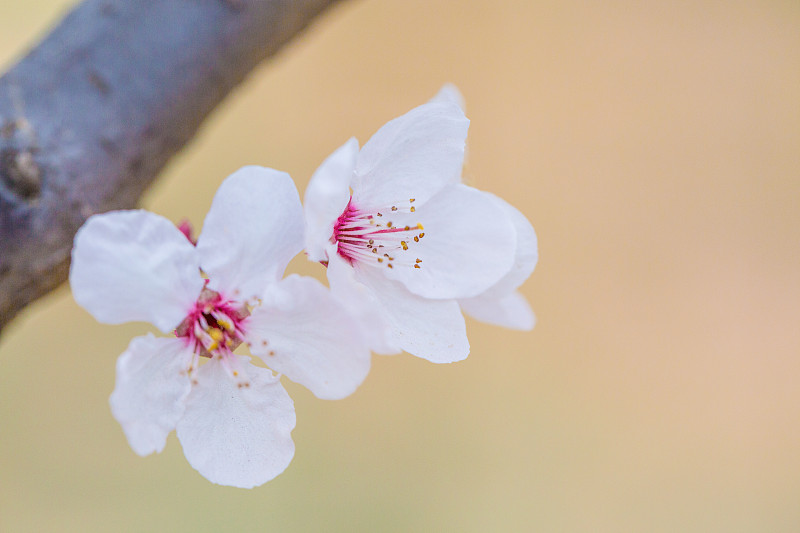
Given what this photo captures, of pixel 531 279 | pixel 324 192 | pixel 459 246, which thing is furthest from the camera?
pixel 531 279

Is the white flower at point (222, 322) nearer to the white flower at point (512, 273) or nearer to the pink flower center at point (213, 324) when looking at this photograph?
the pink flower center at point (213, 324)

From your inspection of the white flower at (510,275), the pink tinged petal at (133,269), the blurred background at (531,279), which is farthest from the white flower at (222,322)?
the blurred background at (531,279)

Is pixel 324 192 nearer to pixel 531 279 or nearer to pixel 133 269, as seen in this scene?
pixel 133 269

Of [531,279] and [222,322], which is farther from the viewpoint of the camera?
[531,279]

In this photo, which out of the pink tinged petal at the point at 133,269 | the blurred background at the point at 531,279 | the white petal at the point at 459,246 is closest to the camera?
the pink tinged petal at the point at 133,269

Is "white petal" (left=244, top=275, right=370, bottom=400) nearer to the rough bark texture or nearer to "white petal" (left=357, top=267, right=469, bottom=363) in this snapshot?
"white petal" (left=357, top=267, right=469, bottom=363)

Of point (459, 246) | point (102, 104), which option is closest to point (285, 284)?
point (459, 246)
